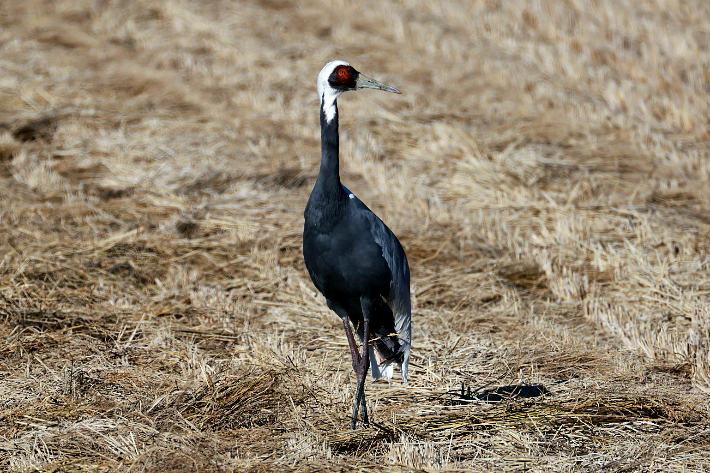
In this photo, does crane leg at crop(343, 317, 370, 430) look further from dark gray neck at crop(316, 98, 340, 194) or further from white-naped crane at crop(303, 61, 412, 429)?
dark gray neck at crop(316, 98, 340, 194)

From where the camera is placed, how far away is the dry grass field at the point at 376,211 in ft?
15.2

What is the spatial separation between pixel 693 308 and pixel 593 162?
14.0 feet

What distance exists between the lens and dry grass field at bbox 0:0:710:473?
183 inches

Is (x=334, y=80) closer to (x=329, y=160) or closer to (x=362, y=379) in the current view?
(x=329, y=160)

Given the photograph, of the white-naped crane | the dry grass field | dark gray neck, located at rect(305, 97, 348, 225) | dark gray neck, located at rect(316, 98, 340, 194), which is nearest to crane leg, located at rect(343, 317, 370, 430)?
the white-naped crane

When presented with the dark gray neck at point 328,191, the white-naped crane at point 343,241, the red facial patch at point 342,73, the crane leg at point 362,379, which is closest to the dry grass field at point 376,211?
the crane leg at point 362,379

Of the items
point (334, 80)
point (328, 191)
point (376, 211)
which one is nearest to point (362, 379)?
point (328, 191)

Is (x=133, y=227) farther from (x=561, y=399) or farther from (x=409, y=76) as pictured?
(x=409, y=76)

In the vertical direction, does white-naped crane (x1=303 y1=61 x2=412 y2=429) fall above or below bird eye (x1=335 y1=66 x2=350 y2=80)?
below

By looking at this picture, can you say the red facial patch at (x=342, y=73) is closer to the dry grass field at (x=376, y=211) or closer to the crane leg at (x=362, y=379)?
the crane leg at (x=362, y=379)

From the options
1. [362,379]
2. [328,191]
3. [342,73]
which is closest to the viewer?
[328,191]

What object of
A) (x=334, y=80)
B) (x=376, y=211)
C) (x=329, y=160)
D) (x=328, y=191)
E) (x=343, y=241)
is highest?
(x=334, y=80)

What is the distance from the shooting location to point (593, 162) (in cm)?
1034

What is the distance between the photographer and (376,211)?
9.10m
